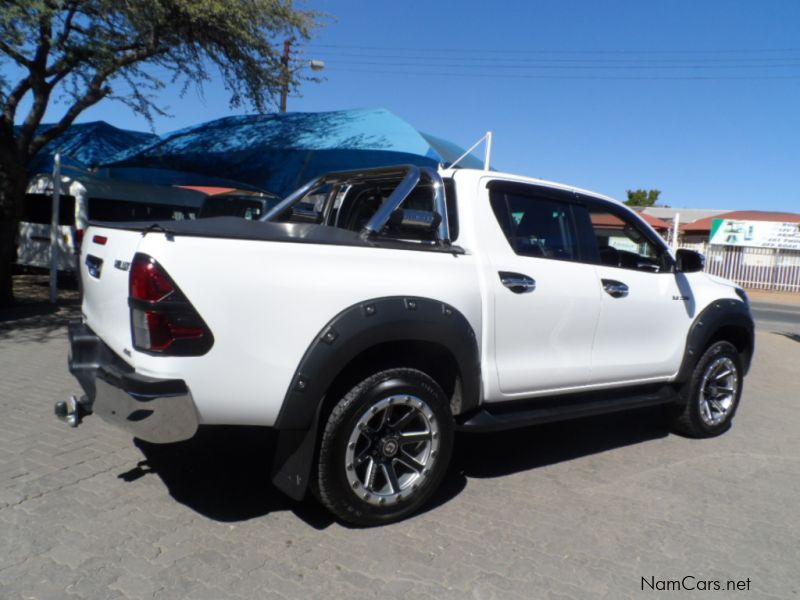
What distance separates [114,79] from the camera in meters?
10.3

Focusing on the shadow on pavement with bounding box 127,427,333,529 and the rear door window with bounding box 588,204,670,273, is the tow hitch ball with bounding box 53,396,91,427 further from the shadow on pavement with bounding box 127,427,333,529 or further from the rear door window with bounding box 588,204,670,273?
the rear door window with bounding box 588,204,670,273

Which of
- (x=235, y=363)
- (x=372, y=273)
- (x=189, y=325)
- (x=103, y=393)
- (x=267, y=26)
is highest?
(x=267, y=26)

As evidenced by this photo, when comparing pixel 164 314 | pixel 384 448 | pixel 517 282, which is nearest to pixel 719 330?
pixel 517 282

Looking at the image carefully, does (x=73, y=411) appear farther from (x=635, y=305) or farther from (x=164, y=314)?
(x=635, y=305)

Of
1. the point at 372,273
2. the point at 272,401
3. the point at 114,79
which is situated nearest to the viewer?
the point at 272,401

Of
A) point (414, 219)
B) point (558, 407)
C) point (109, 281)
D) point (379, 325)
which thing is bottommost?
point (558, 407)

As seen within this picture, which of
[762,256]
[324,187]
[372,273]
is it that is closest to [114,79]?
[324,187]

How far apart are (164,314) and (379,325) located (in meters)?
0.97

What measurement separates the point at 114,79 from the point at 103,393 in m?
9.17

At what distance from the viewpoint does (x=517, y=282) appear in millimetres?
3553

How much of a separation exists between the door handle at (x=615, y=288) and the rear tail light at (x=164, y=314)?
2.61 metres

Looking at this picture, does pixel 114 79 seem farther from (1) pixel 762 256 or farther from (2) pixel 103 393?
(1) pixel 762 256

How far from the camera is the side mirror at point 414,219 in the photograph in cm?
326

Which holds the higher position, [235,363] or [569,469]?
[235,363]
